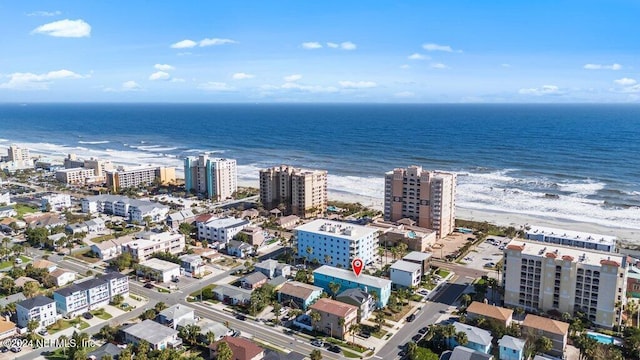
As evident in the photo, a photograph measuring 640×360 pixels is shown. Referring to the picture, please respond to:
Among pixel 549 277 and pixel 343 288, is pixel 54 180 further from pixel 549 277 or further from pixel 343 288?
pixel 549 277

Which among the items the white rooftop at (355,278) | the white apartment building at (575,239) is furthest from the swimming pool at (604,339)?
the white rooftop at (355,278)

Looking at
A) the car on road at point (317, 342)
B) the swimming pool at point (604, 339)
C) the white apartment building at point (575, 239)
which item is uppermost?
the white apartment building at point (575, 239)

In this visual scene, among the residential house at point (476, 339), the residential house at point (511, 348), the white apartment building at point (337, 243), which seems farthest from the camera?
the white apartment building at point (337, 243)

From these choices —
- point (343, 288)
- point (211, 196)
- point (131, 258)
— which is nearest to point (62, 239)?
point (131, 258)

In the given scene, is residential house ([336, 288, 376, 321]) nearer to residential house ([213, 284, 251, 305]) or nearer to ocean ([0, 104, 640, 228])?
residential house ([213, 284, 251, 305])

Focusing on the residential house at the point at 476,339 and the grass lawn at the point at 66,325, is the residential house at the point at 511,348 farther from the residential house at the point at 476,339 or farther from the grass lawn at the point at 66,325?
the grass lawn at the point at 66,325

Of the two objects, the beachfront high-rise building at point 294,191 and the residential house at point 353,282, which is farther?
the beachfront high-rise building at point 294,191

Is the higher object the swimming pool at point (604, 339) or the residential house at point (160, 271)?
the residential house at point (160, 271)

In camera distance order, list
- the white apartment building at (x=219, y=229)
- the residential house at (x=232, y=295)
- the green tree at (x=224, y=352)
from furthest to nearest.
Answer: the white apartment building at (x=219, y=229), the residential house at (x=232, y=295), the green tree at (x=224, y=352)
